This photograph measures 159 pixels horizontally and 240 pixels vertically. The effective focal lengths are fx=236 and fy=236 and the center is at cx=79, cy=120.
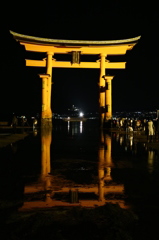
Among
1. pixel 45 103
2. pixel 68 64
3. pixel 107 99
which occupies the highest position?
pixel 68 64

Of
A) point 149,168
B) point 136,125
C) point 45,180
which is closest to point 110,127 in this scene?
point 136,125

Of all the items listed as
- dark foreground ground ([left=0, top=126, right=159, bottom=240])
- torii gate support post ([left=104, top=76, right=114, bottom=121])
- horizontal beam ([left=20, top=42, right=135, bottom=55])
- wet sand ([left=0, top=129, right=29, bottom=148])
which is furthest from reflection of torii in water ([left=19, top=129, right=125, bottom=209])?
horizontal beam ([left=20, top=42, right=135, bottom=55])

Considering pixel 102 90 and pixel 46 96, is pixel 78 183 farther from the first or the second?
pixel 46 96

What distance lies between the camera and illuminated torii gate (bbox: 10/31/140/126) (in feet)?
88.5

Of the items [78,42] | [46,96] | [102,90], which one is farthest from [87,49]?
[46,96]

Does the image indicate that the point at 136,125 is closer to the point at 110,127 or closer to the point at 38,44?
the point at 110,127

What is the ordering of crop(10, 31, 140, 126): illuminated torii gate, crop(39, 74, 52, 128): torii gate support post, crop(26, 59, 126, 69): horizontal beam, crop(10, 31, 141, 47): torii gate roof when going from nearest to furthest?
crop(10, 31, 141, 47): torii gate roof < crop(10, 31, 140, 126): illuminated torii gate < crop(39, 74, 52, 128): torii gate support post < crop(26, 59, 126, 69): horizontal beam

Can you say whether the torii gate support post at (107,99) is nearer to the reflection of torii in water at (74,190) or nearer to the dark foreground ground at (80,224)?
the reflection of torii in water at (74,190)

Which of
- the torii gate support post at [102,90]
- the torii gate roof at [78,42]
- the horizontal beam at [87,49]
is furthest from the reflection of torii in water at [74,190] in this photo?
the horizontal beam at [87,49]

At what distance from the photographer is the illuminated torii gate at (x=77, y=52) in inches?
1062

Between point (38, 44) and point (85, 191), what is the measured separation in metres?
25.2

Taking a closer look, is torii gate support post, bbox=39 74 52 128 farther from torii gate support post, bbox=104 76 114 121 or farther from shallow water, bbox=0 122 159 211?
shallow water, bbox=0 122 159 211

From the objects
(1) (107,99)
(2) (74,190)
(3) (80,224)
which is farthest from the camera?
(1) (107,99)

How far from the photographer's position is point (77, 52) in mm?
28156
